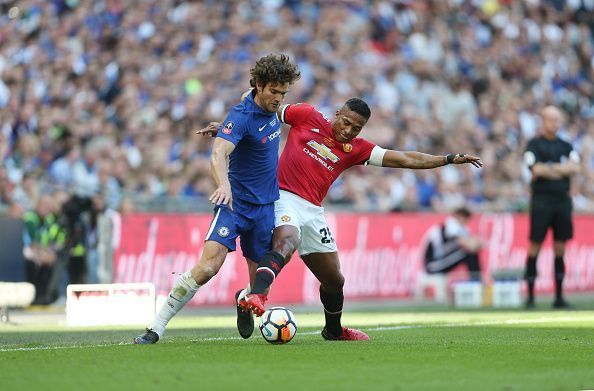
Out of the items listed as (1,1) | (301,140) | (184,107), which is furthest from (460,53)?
(301,140)

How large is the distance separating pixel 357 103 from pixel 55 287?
362 inches

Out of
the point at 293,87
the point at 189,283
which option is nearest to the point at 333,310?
the point at 189,283

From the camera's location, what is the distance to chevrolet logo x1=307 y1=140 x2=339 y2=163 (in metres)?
10.7

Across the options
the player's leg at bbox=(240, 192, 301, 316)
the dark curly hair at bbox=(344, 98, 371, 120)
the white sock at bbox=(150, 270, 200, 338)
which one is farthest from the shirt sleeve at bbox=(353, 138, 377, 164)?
the white sock at bbox=(150, 270, 200, 338)

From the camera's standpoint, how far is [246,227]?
10.0 metres

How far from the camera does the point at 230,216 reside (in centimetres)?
983

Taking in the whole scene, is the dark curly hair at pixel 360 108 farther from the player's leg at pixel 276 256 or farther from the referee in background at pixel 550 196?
the referee in background at pixel 550 196

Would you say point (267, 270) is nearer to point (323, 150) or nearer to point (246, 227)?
point (246, 227)

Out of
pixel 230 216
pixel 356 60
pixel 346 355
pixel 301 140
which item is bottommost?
pixel 346 355

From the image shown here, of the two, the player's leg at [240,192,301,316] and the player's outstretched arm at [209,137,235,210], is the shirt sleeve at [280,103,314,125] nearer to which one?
the player's leg at [240,192,301,316]

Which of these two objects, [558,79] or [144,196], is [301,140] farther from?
[558,79]

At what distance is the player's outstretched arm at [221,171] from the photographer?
912cm

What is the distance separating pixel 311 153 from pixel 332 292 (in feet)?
3.88

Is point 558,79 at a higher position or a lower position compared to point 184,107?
higher
